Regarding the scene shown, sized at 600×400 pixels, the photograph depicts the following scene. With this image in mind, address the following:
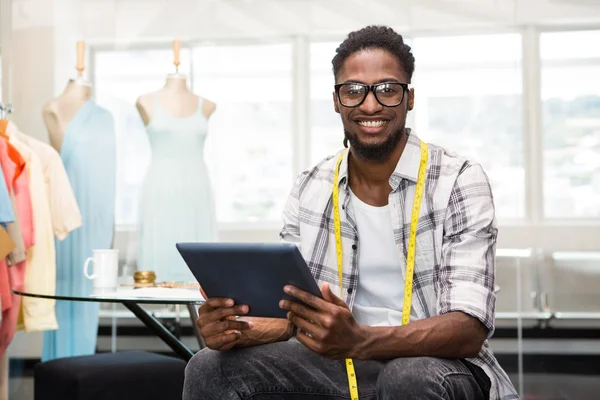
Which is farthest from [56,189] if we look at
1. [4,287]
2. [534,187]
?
[534,187]

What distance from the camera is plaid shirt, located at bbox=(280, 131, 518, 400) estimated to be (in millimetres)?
1877

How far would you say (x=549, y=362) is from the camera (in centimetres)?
445

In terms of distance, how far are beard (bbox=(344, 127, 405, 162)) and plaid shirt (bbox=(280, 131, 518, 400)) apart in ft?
0.12

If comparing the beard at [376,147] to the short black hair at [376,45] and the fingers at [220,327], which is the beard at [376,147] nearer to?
the short black hair at [376,45]

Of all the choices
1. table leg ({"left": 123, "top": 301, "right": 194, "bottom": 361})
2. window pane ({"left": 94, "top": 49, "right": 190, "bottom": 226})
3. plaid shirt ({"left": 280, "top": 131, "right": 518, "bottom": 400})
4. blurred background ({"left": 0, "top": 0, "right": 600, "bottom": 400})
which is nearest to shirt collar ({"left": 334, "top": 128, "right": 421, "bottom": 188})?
plaid shirt ({"left": 280, "top": 131, "right": 518, "bottom": 400})

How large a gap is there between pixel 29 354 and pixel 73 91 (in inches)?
58.2

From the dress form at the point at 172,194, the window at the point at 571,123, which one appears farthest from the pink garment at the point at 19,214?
the window at the point at 571,123

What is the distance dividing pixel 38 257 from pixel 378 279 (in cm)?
243

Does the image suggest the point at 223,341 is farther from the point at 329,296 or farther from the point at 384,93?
the point at 384,93

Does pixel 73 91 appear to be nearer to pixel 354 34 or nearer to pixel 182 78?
pixel 182 78

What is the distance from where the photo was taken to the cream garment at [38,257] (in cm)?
394

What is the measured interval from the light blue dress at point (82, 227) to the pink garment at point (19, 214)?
1.45 feet

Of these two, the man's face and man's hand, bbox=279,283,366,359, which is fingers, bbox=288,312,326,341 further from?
the man's face

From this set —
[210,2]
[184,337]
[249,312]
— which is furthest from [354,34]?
[184,337]
